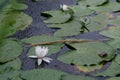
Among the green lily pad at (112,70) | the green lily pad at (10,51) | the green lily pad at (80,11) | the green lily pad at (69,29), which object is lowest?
the green lily pad at (112,70)

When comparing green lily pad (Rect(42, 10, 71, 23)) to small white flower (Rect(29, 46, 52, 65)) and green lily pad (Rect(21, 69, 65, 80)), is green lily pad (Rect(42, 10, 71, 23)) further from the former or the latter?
green lily pad (Rect(21, 69, 65, 80))

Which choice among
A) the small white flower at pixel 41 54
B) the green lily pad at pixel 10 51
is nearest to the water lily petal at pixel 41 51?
the small white flower at pixel 41 54

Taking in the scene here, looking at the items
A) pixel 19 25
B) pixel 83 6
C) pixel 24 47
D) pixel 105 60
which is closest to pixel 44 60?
pixel 24 47

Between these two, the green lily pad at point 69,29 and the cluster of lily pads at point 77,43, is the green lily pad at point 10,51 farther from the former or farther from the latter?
the green lily pad at point 69,29

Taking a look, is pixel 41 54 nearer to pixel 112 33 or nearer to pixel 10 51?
pixel 10 51

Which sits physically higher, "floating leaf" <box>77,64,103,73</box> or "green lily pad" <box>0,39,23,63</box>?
"green lily pad" <box>0,39,23,63</box>

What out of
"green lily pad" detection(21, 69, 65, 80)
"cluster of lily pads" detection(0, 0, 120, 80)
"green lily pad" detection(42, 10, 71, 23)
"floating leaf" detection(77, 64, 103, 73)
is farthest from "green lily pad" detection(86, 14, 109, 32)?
"green lily pad" detection(21, 69, 65, 80)
